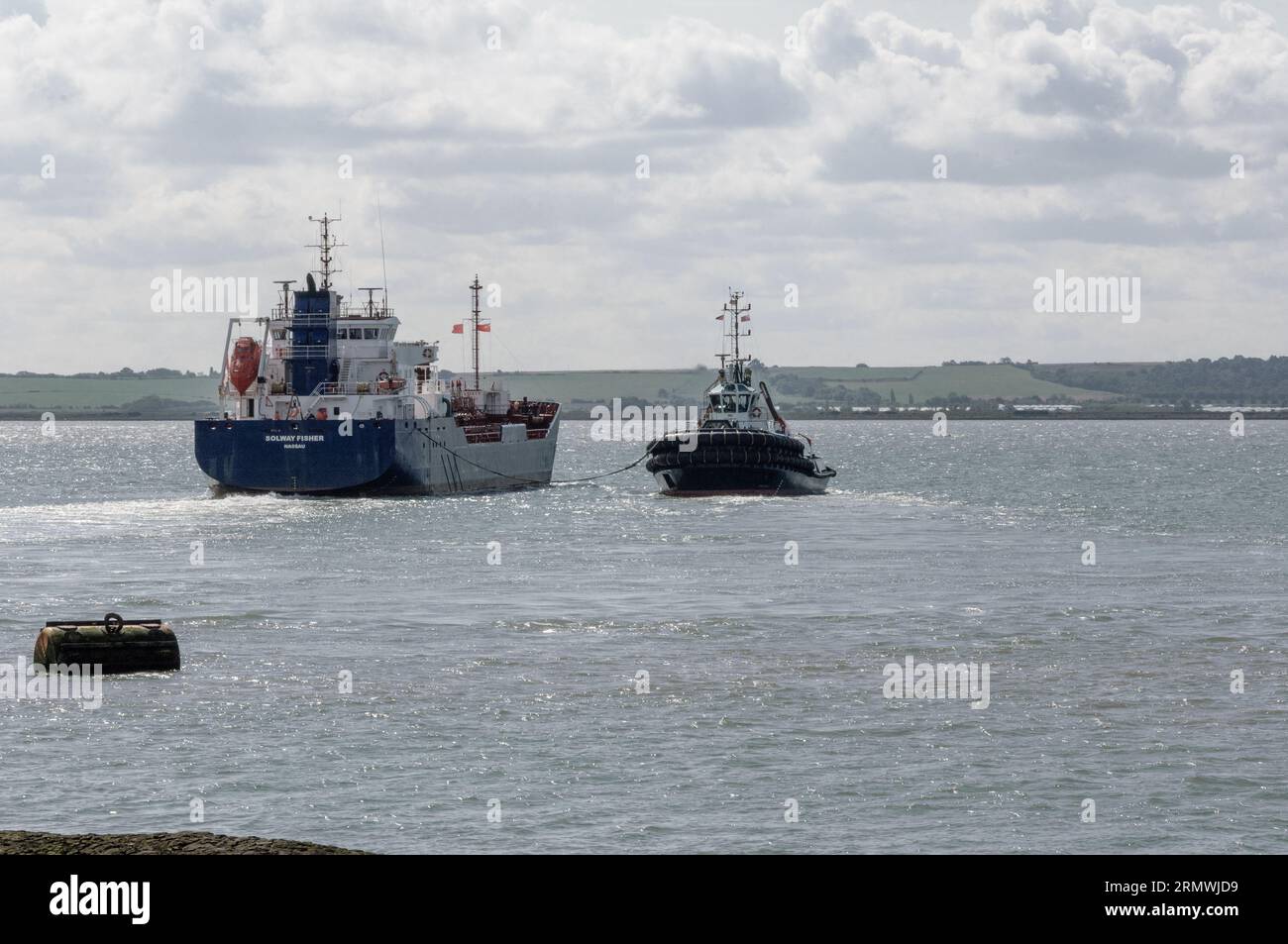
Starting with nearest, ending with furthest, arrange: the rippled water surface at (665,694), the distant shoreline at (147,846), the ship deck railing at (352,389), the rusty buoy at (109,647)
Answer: the distant shoreline at (147,846), the rippled water surface at (665,694), the rusty buoy at (109,647), the ship deck railing at (352,389)

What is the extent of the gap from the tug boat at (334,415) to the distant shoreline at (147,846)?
232 ft

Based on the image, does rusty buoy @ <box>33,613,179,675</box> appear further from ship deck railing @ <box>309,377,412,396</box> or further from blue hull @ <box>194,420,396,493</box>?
ship deck railing @ <box>309,377,412,396</box>

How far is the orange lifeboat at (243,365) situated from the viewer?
89.6 metres

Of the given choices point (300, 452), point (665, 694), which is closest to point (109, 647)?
point (665, 694)

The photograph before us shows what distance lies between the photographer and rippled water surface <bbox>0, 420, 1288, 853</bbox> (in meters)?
20.7

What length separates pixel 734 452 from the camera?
91812 mm

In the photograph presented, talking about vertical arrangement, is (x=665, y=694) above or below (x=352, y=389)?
below

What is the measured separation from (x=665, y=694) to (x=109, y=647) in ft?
33.4

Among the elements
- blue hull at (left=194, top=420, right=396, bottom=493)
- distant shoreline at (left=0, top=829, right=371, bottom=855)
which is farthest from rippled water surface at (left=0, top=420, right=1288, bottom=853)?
blue hull at (left=194, top=420, right=396, bottom=493)

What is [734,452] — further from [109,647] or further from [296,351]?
[109,647]

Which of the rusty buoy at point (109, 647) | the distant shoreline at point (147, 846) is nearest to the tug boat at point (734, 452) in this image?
the rusty buoy at point (109, 647)

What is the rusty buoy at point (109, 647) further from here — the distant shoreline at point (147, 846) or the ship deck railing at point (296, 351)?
the ship deck railing at point (296, 351)
